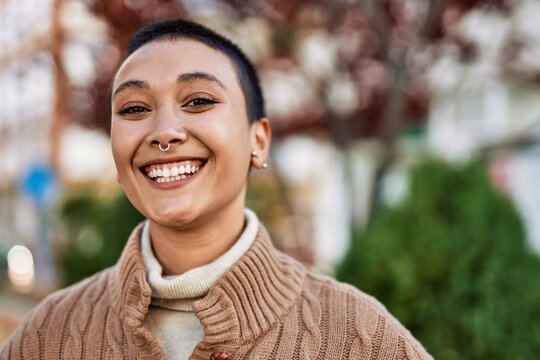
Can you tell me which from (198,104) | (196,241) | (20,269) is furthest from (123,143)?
(20,269)

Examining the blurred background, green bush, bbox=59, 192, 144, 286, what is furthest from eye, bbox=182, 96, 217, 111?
green bush, bbox=59, 192, 144, 286

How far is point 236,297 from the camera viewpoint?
175 centimetres

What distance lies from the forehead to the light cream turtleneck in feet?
1.59

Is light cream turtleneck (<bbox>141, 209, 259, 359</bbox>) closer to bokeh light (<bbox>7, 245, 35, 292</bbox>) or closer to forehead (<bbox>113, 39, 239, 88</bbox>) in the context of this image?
forehead (<bbox>113, 39, 239, 88</bbox>)

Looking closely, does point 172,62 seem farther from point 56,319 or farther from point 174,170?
point 56,319

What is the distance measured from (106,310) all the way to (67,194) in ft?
24.7

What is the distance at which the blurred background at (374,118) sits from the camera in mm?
3674

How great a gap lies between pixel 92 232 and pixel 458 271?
4641mm

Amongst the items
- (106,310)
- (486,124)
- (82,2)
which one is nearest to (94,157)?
(486,124)

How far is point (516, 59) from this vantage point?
6.14m

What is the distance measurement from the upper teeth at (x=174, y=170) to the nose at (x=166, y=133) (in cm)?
5

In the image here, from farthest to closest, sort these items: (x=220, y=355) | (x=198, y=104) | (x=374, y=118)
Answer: (x=374, y=118)
(x=198, y=104)
(x=220, y=355)

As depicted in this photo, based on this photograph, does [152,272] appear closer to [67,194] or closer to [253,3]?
[253,3]

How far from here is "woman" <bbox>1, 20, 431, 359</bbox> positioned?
1.73 m
